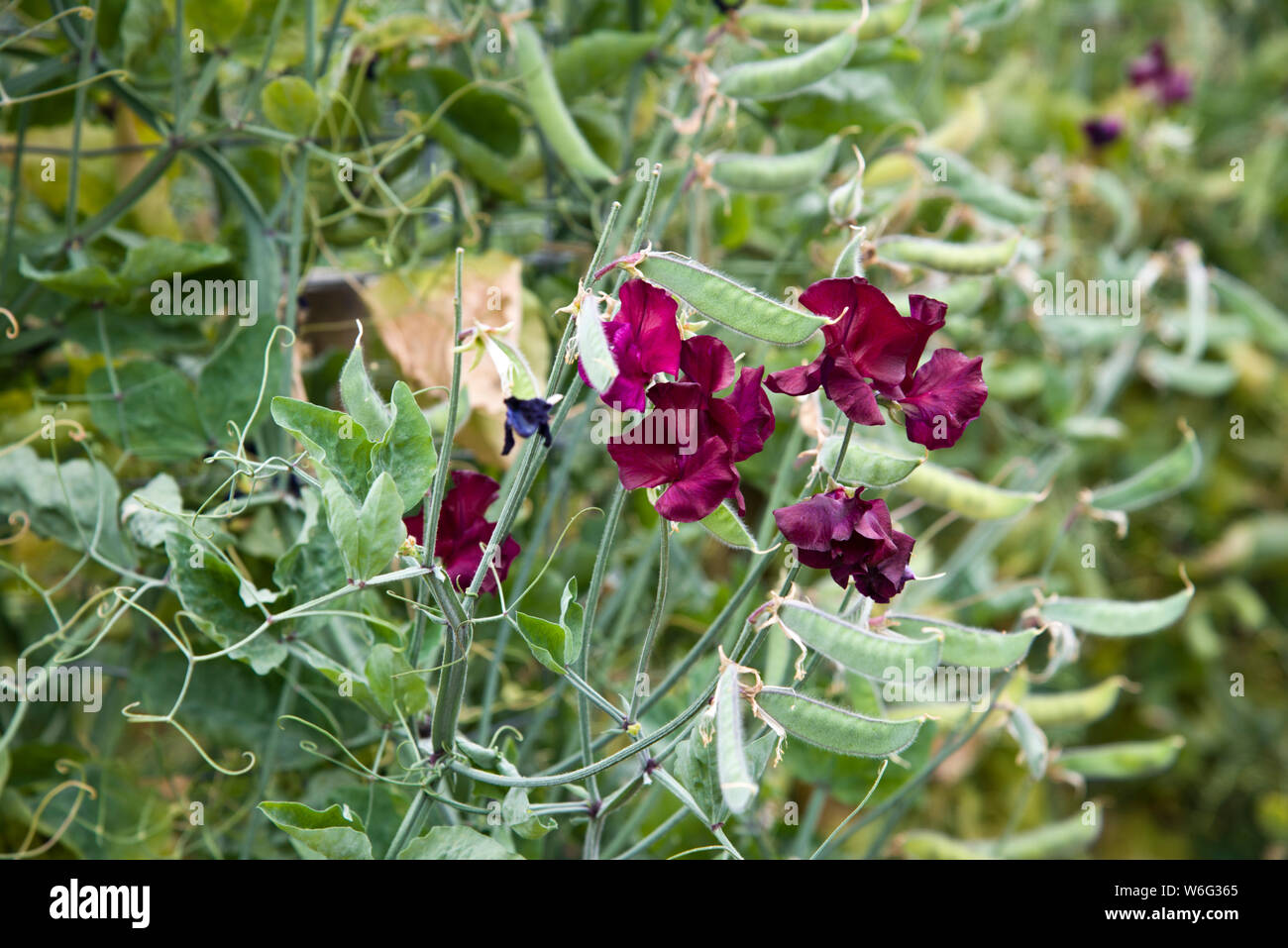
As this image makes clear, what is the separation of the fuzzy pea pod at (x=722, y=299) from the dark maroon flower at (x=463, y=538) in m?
0.17

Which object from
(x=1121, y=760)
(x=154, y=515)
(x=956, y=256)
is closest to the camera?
(x=154, y=515)

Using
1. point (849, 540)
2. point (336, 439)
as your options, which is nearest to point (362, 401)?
point (336, 439)

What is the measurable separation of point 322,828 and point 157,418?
0.40 metres

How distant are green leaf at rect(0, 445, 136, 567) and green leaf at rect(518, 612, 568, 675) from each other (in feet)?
1.33

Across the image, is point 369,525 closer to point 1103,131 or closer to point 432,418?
point 432,418

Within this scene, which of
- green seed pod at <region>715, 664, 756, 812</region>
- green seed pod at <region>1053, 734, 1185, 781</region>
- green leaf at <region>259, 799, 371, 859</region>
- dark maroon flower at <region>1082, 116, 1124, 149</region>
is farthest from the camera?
dark maroon flower at <region>1082, 116, 1124, 149</region>

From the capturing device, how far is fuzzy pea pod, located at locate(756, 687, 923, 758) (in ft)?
1.57

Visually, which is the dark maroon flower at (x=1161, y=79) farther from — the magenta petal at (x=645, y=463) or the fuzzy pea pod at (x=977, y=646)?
the magenta petal at (x=645, y=463)

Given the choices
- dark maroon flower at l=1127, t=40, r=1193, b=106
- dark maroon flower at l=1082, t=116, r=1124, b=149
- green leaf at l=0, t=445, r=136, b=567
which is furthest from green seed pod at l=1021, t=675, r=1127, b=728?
dark maroon flower at l=1127, t=40, r=1193, b=106

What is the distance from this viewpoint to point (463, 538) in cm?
56

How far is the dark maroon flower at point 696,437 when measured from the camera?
47 centimetres

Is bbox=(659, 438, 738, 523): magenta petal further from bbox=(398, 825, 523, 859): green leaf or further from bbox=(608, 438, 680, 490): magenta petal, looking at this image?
bbox=(398, 825, 523, 859): green leaf

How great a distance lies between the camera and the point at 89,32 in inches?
29.4
